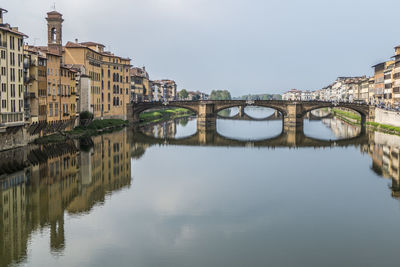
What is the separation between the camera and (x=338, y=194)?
1143 inches

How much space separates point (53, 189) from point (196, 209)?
10.2 m

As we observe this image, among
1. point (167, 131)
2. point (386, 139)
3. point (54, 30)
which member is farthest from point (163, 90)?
point (386, 139)

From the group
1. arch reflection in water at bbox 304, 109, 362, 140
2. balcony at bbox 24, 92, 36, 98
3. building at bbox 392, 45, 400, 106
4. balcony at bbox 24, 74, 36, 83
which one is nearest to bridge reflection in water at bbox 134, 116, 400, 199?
arch reflection in water at bbox 304, 109, 362, 140

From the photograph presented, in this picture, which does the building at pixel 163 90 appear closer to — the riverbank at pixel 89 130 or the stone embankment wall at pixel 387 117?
the riverbank at pixel 89 130

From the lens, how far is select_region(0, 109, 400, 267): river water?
18.6 metres

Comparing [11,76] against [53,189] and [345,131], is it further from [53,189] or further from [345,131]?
[345,131]

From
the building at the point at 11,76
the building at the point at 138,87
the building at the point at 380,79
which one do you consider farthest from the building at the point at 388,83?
the building at the point at 11,76

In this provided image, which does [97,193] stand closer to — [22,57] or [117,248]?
[117,248]

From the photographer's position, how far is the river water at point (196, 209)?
1861cm

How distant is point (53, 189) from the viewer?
29516 mm

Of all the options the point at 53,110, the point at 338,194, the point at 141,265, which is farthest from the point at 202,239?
the point at 53,110

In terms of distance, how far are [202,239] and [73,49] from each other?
53.2m

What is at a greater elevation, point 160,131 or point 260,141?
point 160,131

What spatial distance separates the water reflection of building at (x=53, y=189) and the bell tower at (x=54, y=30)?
1941 centimetres
